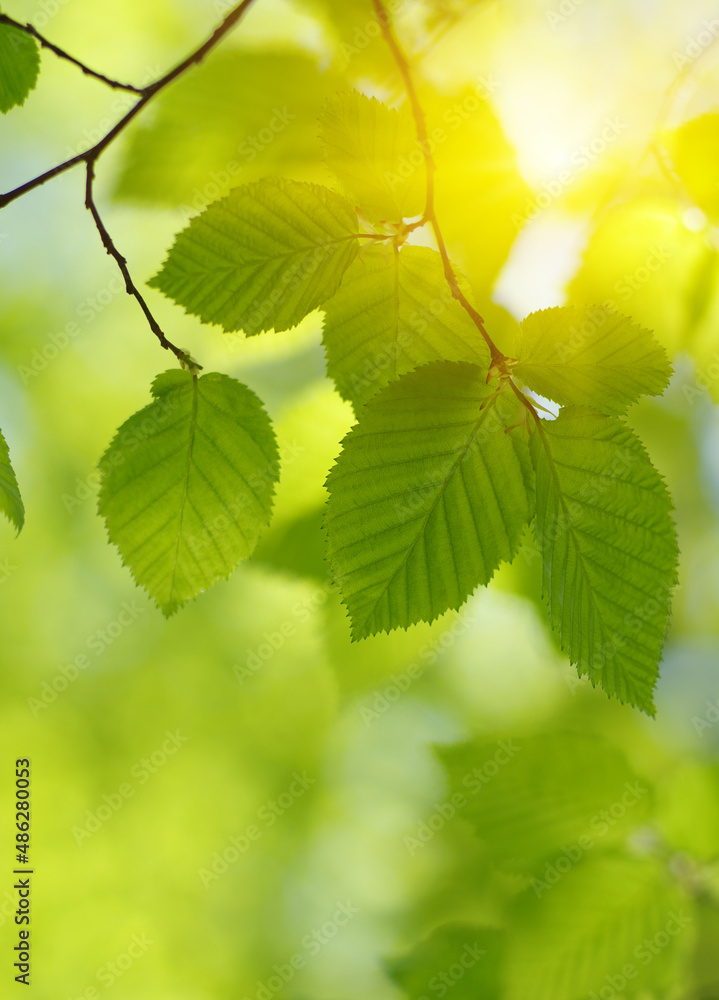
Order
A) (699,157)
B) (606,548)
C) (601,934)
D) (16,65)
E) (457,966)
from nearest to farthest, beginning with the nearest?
(606,548), (16,65), (699,157), (601,934), (457,966)

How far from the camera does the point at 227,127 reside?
64cm

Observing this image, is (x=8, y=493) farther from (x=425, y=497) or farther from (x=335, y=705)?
(x=335, y=705)

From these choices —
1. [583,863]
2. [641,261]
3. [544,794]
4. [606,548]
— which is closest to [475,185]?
[641,261]

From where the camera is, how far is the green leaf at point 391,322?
13.1 inches

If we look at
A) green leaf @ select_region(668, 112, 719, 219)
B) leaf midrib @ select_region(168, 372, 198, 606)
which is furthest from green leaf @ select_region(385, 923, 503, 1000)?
green leaf @ select_region(668, 112, 719, 219)

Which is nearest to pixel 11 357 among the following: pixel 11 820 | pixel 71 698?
pixel 71 698

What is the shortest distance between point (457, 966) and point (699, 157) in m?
1.10

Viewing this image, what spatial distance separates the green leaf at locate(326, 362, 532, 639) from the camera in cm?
30

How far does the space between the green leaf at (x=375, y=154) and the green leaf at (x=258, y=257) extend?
1.0 inches

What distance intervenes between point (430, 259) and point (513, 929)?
0.86 meters

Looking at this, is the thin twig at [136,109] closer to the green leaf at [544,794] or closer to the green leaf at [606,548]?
the green leaf at [606,548]

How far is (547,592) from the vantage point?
0.31m

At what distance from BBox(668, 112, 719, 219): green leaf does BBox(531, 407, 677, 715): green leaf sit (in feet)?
1.39

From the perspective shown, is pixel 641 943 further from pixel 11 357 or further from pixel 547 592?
pixel 11 357
